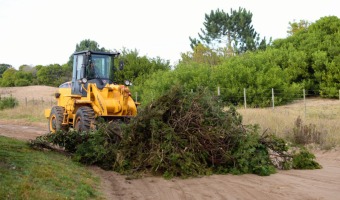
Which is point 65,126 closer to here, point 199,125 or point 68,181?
point 199,125

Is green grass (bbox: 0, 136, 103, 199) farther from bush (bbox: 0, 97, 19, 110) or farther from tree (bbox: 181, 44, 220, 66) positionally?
tree (bbox: 181, 44, 220, 66)

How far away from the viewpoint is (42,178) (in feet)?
26.2

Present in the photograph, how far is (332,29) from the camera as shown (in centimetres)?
3678

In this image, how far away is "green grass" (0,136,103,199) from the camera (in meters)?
6.89

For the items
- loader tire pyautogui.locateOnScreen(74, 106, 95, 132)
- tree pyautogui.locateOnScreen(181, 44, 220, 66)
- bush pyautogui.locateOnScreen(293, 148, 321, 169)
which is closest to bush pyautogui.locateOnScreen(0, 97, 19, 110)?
tree pyautogui.locateOnScreen(181, 44, 220, 66)

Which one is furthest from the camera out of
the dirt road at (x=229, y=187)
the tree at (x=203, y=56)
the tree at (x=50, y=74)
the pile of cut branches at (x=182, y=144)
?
the tree at (x=50, y=74)

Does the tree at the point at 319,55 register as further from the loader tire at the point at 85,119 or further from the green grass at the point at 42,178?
the green grass at the point at 42,178

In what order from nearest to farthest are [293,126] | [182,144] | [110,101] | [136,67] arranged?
[182,144]
[110,101]
[293,126]
[136,67]

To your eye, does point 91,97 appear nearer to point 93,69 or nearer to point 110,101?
point 110,101

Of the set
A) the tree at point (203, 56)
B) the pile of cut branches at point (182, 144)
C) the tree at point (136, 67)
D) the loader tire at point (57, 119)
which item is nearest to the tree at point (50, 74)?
the tree at point (203, 56)

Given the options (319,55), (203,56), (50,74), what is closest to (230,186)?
(319,55)

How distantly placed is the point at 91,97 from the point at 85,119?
3.98 ft

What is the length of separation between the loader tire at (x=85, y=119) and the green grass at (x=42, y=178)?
3.39 m

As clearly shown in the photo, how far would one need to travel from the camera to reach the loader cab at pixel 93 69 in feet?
52.5
